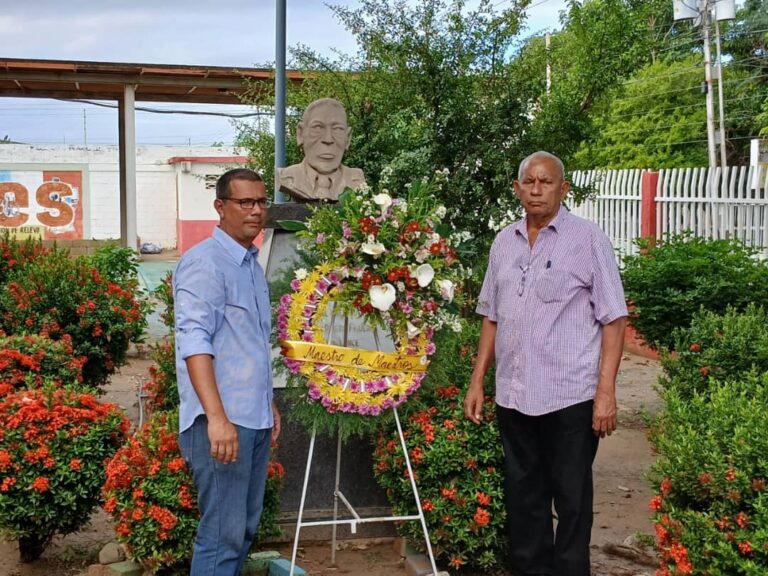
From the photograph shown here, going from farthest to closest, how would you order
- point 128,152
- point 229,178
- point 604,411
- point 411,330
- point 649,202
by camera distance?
point 128,152 < point 649,202 < point 411,330 < point 604,411 < point 229,178

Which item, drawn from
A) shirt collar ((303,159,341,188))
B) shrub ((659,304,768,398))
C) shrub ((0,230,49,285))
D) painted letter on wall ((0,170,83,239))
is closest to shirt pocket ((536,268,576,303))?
shrub ((659,304,768,398))

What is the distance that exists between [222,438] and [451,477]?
5.83 feet

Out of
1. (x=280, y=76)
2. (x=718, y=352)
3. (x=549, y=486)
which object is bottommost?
(x=549, y=486)

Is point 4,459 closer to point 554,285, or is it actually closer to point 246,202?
point 246,202

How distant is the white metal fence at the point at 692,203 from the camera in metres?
10.4

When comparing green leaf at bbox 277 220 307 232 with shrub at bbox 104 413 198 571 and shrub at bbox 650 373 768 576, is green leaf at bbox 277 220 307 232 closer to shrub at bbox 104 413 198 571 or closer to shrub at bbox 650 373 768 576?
shrub at bbox 104 413 198 571

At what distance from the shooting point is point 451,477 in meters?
4.72

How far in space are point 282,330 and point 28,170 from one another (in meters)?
20.4

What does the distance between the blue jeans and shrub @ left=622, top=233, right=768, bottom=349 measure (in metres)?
4.95

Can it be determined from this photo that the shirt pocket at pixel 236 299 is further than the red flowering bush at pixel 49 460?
No

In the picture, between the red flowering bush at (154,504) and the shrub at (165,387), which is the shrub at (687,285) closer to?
the shrub at (165,387)

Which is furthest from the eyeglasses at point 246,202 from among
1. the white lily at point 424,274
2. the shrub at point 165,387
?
the shrub at point 165,387

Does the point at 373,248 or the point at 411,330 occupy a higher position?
the point at 373,248

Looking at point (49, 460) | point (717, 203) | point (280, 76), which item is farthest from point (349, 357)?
point (717, 203)
